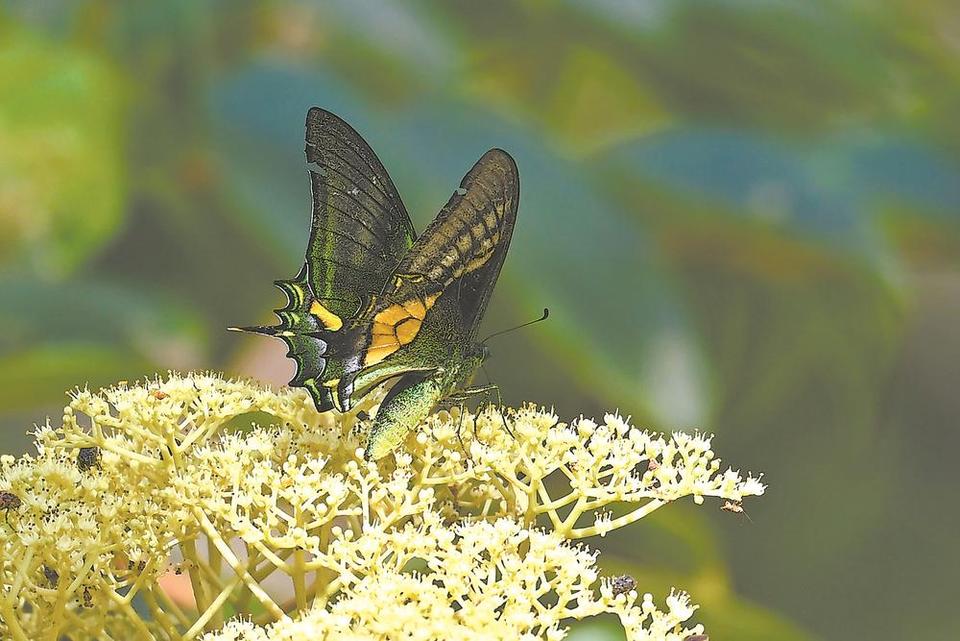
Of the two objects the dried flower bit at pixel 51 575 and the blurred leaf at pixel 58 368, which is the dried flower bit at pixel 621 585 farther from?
the blurred leaf at pixel 58 368

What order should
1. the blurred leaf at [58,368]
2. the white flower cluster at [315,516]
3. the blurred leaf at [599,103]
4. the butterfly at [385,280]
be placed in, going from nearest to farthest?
1. the white flower cluster at [315,516]
2. the butterfly at [385,280]
3. the blurred leaf at [58,368]
4. the blurred leaf at [599,103]

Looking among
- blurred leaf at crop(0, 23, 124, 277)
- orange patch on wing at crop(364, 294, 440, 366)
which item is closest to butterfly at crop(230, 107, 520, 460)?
orange patch on wing at crop(364, 294, 440, 366)

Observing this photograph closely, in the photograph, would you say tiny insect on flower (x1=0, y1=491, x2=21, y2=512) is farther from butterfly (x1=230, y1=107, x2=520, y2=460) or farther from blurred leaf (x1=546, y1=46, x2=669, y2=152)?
blurred leaf (x1=546, y1=46, x2=669, y2=152)

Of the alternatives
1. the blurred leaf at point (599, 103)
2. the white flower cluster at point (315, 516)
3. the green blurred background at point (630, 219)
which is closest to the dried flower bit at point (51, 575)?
the white flower cluster at point (315, 516)

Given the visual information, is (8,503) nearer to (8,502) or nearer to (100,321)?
(8,502)

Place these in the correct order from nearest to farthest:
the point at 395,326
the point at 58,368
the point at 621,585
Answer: the point at 621,585
the point at 395,326
the point at 58,368

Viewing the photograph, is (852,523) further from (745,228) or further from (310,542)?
(310,542)

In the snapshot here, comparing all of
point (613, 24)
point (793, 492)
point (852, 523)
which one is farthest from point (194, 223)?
point (852, 523)

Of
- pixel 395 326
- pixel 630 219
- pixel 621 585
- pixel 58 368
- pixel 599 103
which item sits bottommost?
pixel 621 585

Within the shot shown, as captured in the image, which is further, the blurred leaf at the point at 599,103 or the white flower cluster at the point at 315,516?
the blurred leaf at the point at 599,103

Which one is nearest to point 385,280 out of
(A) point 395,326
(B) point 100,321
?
(A) point 395,326
